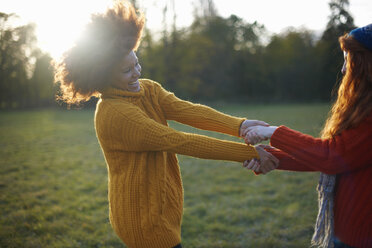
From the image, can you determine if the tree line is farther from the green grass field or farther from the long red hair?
the long red hair

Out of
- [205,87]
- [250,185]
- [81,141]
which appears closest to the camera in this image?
[250,185]

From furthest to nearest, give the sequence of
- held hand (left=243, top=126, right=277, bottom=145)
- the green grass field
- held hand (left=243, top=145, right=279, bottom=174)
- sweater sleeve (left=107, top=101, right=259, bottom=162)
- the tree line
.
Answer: the tree line < the green grass field < held hand (left=243, top=145, right=279, bottom=174) < held hand (left=243, top=126, right=277, bottom=145) < sweater sleeve (left=107, top=101, right=259, bottom=162)

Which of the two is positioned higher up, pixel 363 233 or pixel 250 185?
pixel 363 233

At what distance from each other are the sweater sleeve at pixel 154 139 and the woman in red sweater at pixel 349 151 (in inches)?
17.5

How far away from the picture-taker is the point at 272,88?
39688mm

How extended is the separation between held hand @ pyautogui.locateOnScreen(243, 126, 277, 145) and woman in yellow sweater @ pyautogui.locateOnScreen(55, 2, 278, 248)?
0.16 meters

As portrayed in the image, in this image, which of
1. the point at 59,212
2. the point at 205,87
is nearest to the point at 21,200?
the point at 59,212

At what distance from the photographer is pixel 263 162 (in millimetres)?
2229

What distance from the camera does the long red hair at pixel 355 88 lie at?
161cm

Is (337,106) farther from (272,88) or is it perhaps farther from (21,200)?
(272,88)

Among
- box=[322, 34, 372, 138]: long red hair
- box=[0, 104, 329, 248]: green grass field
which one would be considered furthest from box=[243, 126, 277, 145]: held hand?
box=[0, 104, 329, 248]: green grass field

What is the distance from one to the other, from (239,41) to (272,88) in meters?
7.66

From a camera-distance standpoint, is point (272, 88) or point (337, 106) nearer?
point (337, 106)

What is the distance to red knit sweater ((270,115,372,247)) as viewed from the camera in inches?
62.7
